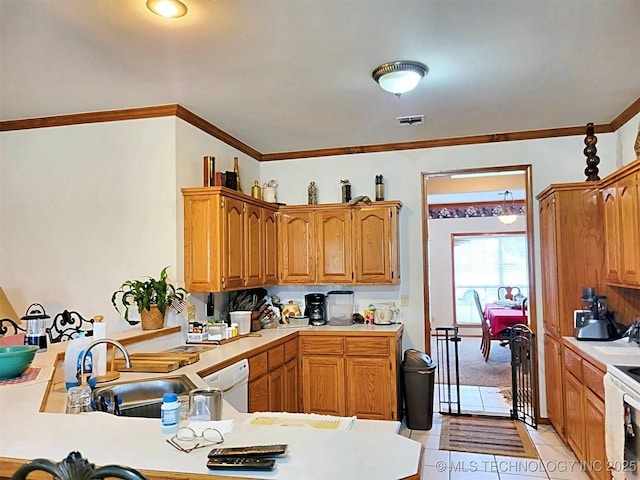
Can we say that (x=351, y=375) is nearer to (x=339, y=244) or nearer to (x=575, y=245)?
(x=339, y=244)

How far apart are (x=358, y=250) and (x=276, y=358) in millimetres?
1367

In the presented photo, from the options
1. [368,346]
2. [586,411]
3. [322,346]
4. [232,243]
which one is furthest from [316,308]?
[586,411]

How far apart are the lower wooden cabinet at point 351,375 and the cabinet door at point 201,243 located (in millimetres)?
1133

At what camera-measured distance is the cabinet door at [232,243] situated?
12.4 ft

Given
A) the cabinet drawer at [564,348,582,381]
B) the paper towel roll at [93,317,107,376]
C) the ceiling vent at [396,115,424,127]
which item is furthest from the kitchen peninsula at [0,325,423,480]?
the ceiling vent at [396,115,424,127]

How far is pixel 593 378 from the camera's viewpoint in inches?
114

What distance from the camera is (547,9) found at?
2.28 meters

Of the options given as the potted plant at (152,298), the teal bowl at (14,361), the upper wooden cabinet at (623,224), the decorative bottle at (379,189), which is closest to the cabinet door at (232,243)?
the potted plant at (152,298)

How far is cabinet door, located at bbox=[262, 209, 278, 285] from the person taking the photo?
4641 mm

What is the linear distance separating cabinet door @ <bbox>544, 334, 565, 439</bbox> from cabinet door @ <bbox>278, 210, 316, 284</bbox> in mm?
2169

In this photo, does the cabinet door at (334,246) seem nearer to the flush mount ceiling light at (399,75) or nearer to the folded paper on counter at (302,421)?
the flush mount ceiling light at (399,75)

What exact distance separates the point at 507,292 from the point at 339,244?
19.5 feet

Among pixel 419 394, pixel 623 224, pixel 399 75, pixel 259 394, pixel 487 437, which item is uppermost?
pixel 399 75

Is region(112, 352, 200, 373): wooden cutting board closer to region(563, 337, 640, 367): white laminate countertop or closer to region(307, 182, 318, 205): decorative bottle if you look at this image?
region(563, 337, 640, 367): white laminate countertop
